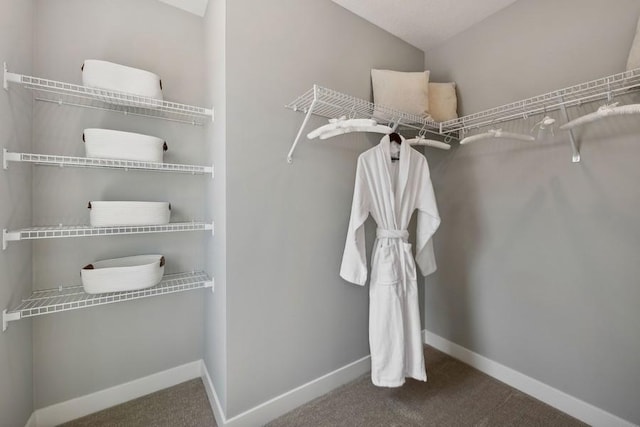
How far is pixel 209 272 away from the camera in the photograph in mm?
1618

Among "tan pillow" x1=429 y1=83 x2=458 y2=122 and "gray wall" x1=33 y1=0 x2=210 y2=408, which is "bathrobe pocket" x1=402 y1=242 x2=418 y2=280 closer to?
"tan pillow" x1=429 y1=83 x2=458 y2=122

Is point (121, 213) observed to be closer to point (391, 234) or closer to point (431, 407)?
point (391, 234)

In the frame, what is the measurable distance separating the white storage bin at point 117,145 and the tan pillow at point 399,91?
1.35 m

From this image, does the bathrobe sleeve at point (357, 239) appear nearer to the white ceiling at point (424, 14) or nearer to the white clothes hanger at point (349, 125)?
the white clothes hanger at point (349, 125)

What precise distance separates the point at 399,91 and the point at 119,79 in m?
1.57

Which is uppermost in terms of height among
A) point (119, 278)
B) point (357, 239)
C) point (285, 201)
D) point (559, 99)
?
point (559, 99)

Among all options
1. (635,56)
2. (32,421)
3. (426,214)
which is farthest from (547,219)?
(32,421)

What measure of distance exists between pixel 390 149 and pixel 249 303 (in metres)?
1.19

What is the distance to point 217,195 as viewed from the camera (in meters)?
1.41

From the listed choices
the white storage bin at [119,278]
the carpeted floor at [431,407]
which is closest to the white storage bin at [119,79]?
the white storage bin at [119,278]

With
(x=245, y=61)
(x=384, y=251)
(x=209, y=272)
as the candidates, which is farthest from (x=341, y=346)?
(x=245, y=61)

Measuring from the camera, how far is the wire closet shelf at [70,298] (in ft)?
3.66

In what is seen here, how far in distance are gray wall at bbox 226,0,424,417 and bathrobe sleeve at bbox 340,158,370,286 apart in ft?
0.55

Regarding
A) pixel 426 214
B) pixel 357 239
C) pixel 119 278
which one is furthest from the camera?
pixel 426 214
